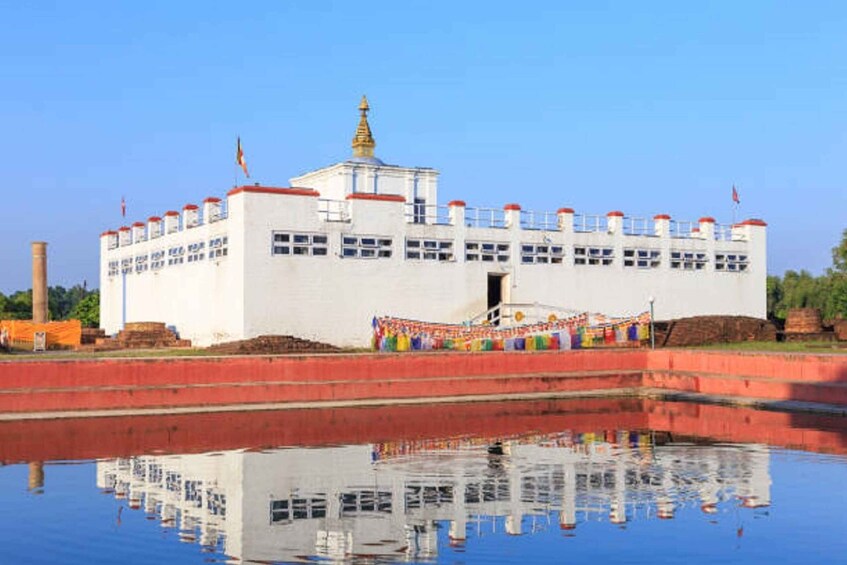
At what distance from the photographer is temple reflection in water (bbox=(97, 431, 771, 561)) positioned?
14047 mm

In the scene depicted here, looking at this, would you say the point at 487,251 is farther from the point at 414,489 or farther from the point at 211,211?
the point at 414,489

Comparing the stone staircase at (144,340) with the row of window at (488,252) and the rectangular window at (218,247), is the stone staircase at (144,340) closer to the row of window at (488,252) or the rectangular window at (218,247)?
the rectangular window at (218,247)

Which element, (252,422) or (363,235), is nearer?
(252,422)

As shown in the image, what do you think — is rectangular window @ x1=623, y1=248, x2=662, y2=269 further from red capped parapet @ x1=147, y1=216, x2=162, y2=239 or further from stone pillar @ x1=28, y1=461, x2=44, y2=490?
stone pillar @ x1=28, y1=461, x2=44, y2=490

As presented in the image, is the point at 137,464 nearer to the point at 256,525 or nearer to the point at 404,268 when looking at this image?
the point at 256,525

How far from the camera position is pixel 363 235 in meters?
37.2

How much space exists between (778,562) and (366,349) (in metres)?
25.2

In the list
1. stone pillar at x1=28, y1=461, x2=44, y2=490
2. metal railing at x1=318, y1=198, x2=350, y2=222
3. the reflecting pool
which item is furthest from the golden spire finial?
stone pillar at x1=28, y1=461, x2=44, y2=490

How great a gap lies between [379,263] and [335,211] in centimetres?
257

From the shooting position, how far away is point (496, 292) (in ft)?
137

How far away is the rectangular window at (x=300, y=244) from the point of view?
35.4 metres

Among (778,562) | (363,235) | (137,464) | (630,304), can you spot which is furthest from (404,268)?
(778,562)

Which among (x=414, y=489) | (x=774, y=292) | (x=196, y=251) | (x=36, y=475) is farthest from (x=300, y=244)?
(x=774, y=292)

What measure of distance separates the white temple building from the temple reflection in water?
14508mm
